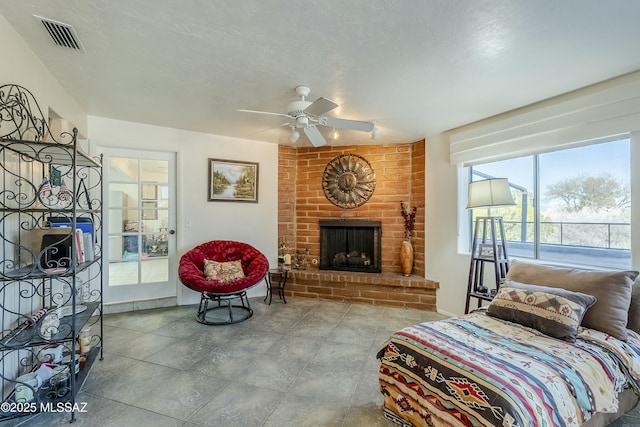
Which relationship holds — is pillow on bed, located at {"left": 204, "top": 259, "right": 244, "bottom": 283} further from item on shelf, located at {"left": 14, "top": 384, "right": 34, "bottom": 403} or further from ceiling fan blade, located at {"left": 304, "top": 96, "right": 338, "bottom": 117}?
ceiling fan blade, located at {"left": 304, "top": 96, "right": 338, "bottom": 117}

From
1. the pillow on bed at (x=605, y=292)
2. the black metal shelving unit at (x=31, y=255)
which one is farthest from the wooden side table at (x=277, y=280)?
the pillow on bed at (x=605, y=292)

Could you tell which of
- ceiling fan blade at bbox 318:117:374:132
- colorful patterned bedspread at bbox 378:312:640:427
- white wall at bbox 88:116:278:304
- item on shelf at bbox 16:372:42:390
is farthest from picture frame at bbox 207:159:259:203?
colorful patterned bedspread at bbox 378:312:640:427

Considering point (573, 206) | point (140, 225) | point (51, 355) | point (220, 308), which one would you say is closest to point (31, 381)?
point (51, 355)

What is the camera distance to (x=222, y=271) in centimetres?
344

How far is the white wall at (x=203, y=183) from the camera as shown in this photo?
3.41 meters

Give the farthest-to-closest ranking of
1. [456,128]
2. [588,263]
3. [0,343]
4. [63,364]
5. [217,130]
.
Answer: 1. [217,130]
2. [456,128]
3. [588,263]
4. [63,364]
5. [0,343]

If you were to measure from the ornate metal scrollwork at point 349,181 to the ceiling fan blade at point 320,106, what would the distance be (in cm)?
191

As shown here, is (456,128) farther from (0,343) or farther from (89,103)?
(0,343)

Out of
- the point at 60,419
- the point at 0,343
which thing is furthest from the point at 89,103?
the point at 60,419

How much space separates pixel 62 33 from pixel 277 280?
332 cm

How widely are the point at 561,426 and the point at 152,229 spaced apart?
158 inches

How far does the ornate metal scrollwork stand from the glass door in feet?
7.07

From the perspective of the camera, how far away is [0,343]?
1.54 metres

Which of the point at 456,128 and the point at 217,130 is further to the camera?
the point at 217,130
